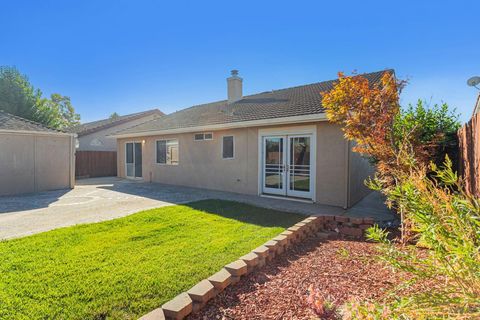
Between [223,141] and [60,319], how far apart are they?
9.16 metres

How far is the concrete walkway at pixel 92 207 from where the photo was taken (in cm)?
631

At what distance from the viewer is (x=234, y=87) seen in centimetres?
1498

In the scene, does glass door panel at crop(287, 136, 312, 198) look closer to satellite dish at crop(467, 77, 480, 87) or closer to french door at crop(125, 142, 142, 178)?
satellite dish at crop(467, 77, 480, 87)

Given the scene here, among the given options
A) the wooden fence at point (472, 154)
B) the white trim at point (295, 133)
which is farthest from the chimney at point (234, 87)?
the wooden fence at point (472, 154)

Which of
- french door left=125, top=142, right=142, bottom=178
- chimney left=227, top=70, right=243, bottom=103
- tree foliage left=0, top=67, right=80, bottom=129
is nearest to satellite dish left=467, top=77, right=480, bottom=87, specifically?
chimney left=227, top=70, right=243, bottom=103

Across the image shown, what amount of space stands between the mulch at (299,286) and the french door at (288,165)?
475cm

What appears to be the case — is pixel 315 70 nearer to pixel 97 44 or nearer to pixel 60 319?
pixel 97 44

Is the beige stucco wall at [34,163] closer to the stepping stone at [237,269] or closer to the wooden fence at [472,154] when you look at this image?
the stepping stone at [237,269]

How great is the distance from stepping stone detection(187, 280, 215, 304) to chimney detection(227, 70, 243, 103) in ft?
43.3

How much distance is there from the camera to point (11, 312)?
8.64 feet

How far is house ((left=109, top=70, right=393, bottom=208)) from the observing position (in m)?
8.27

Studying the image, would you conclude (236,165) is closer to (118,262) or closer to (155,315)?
(118,262)

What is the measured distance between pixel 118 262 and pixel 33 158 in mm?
10983

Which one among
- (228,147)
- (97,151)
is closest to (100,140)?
(97,151)
